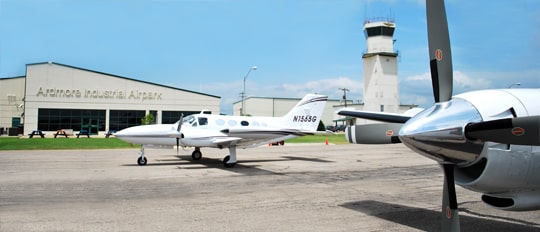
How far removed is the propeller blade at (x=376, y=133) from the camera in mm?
6009

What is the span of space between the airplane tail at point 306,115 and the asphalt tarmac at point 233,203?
22.5 ft

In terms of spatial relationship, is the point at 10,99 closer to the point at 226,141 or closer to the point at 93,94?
the point at 93,94

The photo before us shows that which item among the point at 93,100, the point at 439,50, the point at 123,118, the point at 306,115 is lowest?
the point at 306,115

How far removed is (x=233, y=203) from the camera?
8.28 meters

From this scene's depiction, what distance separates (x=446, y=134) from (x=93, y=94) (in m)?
67.3

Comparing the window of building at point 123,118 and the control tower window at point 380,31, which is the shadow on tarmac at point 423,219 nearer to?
the window of building at point 123,118

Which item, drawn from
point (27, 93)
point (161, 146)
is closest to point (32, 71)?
point (27, 93)

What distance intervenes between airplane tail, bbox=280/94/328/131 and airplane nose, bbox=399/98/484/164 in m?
15.7

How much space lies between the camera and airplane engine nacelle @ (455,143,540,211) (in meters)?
4.43

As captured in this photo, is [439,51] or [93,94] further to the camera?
[93,94]

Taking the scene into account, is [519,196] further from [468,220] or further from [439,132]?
[468,220]

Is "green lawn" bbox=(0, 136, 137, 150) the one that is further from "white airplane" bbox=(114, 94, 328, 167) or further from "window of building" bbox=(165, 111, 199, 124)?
"window of building" bbox=(165, 111, 199, 124)

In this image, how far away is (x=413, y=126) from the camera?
15.1ft

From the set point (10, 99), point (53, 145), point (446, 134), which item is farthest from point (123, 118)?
point (446, 134)
